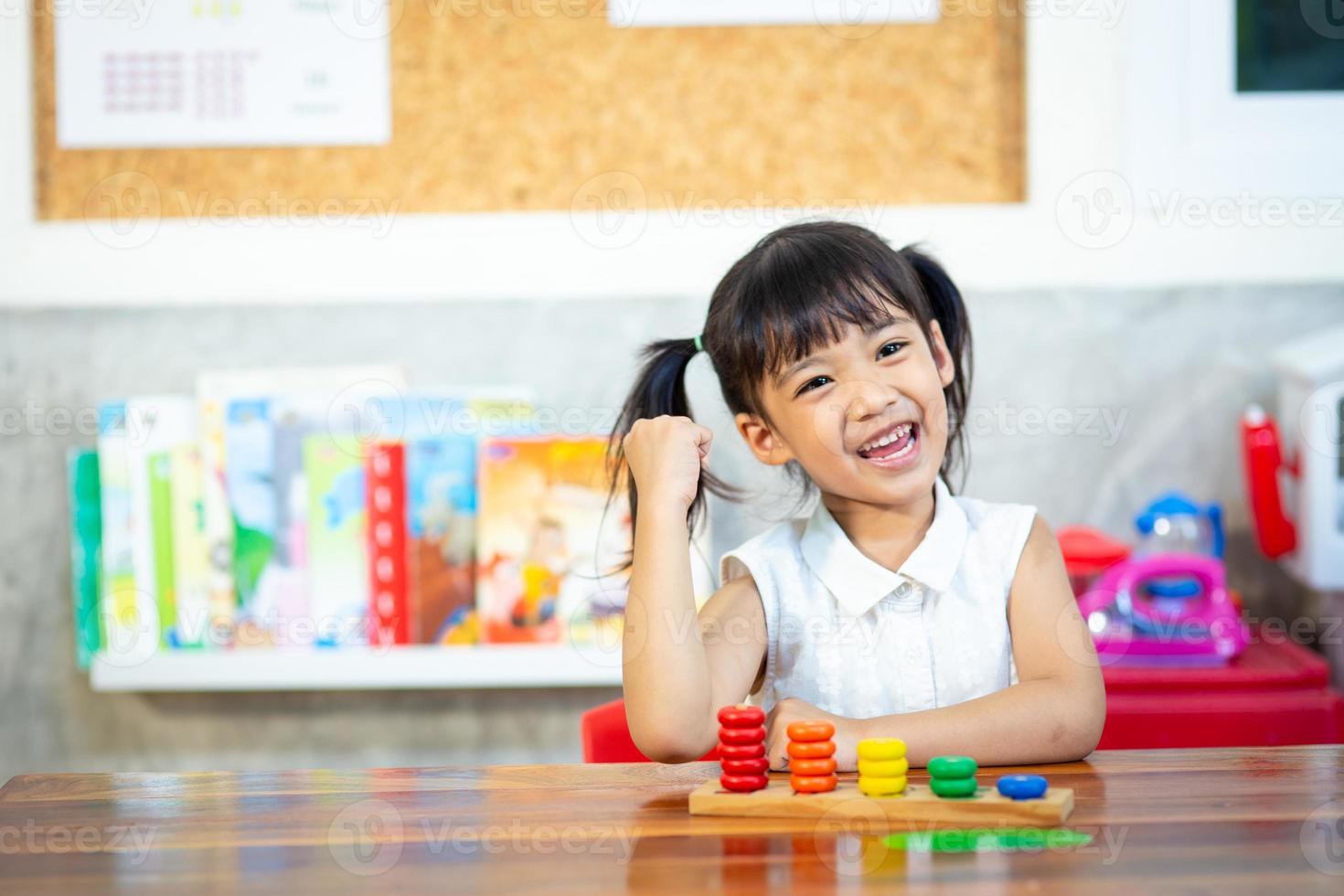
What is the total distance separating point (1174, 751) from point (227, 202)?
168cm

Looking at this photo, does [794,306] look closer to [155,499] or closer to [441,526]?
[441,526]

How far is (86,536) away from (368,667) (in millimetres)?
502

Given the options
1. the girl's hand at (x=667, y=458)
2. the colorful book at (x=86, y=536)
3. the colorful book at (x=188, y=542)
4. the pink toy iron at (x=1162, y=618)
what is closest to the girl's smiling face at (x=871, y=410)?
the girl's hand at (x=667, y=458)

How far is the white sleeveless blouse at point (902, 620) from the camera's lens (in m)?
1.27

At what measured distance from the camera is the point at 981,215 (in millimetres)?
2107

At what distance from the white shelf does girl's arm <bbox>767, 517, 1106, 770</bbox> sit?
0.91m

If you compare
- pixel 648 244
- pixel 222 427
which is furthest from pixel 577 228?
pixel 222 427

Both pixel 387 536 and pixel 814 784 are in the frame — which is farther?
pixel 387 536

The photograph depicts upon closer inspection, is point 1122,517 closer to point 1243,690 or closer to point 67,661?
point 1243,690

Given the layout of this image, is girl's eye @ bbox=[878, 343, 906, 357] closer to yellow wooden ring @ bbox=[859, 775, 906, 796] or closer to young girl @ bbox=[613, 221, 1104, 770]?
young girl @ bbox=[613, 221, 1104, 770]

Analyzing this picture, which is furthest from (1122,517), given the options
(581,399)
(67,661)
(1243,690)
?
(67,661)

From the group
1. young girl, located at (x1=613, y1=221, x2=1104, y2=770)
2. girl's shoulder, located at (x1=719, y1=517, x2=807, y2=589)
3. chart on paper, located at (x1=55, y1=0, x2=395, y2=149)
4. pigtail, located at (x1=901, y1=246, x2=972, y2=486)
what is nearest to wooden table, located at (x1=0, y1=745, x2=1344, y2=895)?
young girl, located at (x1=613, y1=221, x2=1104, y2=770)

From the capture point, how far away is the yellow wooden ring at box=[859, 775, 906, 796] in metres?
0.89

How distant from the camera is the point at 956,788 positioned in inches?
34.4
